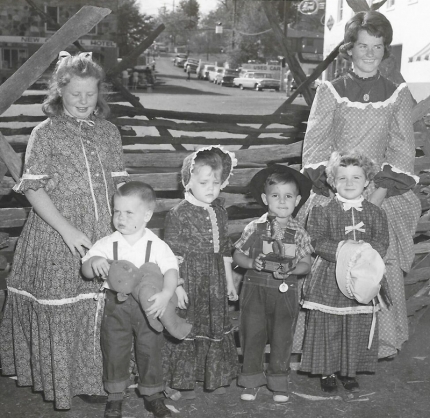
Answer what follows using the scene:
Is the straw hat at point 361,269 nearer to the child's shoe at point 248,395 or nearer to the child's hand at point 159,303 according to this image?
the child's shoe at point 248,395

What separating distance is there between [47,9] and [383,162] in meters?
34.3

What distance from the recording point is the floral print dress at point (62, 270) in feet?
10.7

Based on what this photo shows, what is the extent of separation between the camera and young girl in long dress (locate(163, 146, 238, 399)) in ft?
11.1

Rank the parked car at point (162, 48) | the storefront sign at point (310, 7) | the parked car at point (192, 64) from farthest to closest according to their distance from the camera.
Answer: the parked car at point (192, 64) → the parked car at point (162, 48) → the storefront sign at point (310, 7)

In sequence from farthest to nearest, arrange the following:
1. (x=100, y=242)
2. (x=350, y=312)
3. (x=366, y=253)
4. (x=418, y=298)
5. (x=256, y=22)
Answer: (x=256, y=22), (x=418, y=298), (x=350, y=312), (x=366, y=253), (x=100, y=242)

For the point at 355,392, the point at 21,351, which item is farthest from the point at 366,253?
the point at 21,351

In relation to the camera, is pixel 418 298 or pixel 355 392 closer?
pixel 355 392

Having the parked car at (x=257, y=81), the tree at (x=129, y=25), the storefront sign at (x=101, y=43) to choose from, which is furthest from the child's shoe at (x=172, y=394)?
the parked car at (x=257, y=81)

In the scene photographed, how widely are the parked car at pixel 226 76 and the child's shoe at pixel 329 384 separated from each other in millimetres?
34747

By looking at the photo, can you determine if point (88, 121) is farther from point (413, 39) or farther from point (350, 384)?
point (413, 39)

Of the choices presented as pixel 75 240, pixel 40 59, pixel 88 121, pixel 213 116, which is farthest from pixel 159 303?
pixel 213 116

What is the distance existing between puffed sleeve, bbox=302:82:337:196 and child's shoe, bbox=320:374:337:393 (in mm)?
1159

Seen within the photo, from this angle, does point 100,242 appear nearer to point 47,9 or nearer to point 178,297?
point 178,297

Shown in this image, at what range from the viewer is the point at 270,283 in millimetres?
3471
